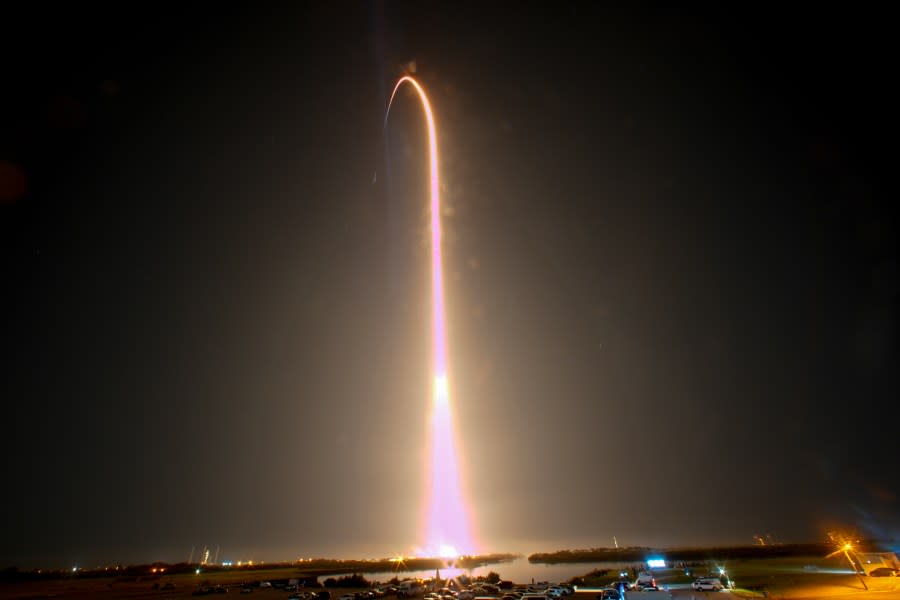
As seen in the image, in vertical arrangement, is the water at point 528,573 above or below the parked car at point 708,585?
below

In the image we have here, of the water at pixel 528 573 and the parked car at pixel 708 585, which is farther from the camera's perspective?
the water at pixel 528 573

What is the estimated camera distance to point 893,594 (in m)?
25.2

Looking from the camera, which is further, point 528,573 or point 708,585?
point 528,573

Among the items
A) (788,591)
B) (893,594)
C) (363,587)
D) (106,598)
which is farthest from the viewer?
(363,587)

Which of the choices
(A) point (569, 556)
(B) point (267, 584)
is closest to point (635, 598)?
(B) point (267, 584)

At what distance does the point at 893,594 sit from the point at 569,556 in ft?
451

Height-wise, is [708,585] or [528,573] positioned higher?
[708,585]

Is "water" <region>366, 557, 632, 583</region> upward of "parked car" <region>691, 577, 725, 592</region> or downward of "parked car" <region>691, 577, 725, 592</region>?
downward

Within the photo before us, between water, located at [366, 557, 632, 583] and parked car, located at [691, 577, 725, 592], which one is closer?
parked car, located at [691, 577, 725, 592]

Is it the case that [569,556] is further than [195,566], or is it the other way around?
[569,556]

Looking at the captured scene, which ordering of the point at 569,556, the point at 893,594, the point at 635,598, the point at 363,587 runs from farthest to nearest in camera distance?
the point at 569,556, the point at 363,587, the point at 893,594, the point at 635,598

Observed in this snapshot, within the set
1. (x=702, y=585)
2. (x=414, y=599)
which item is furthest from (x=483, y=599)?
(x=702, y=585)

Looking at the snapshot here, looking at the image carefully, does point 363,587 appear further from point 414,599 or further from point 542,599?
point 542,599

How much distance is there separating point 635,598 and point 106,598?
149 ft
